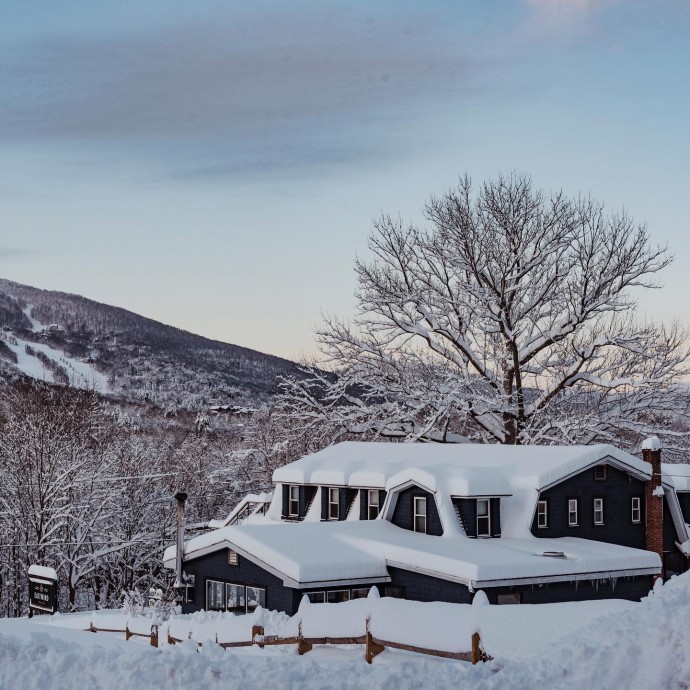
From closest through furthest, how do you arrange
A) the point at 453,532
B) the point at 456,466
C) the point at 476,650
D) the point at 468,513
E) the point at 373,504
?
the point at 476,650
the point at 453,532
the point at 468,513
the point at 456,466
the point at 373,504

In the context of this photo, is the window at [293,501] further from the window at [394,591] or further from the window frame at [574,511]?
the window frame at [574,511]

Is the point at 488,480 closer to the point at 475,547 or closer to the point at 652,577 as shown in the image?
the point at 475,547

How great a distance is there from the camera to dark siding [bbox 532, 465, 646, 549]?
3016 centimetres

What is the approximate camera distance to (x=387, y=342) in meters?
37.9

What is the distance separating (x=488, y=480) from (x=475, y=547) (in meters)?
2.75

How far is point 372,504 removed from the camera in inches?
1282

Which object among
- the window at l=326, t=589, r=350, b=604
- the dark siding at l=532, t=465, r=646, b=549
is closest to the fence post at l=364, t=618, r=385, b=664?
the window at l=326, t=589, r=350, b=604

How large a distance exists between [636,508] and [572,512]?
315 centimetres

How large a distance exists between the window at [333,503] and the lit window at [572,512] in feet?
26.9

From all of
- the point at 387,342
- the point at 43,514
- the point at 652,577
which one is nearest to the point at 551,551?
the point at 652,577

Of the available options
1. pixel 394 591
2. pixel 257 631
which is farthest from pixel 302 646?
pixel 394 591

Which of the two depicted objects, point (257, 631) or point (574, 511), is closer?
point (257, 631)

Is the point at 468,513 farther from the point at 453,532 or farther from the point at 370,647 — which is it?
the point at 370,647

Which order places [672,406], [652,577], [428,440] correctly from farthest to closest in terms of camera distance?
1. [428,440]
2. [672,406]
3. [652,577]
